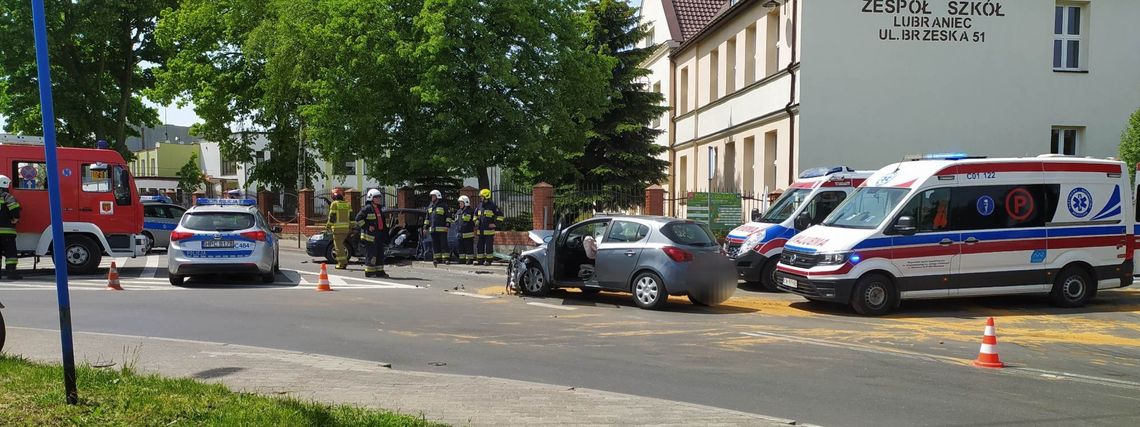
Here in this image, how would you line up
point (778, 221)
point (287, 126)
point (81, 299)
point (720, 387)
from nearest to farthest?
point (720, 387), point (81, 299), point (778, 221), point (287, 126)

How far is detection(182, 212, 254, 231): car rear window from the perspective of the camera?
1444 cm

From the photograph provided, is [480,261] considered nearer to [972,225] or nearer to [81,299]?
[81,299]

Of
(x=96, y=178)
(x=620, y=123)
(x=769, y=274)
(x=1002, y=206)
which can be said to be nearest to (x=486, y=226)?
(x=769, y=274)

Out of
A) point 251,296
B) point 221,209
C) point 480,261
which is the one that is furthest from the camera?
point 480,261

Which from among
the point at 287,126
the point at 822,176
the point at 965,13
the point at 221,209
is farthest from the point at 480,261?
the point at 287,126

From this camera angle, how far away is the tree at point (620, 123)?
27703mm

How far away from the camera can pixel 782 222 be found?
1556 centimetres

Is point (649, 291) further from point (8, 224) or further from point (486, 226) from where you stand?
point (8, 224)

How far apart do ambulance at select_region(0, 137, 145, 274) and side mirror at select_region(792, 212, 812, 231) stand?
13.1m

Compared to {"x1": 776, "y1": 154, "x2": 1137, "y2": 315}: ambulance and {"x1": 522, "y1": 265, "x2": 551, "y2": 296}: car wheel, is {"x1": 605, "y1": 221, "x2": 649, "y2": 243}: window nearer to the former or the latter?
{"x1": 522, "y1": 265, "x2": 551, "y2": 296}: car wheel

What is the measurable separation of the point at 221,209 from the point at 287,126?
22720 mm

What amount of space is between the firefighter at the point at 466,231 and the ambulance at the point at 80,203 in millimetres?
6643

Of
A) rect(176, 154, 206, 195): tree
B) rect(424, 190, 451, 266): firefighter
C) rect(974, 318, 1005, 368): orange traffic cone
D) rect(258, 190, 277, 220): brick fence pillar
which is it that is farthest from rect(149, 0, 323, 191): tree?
rect(974, 318, 1005, 368): orange traffic cone

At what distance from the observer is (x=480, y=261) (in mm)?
19516
